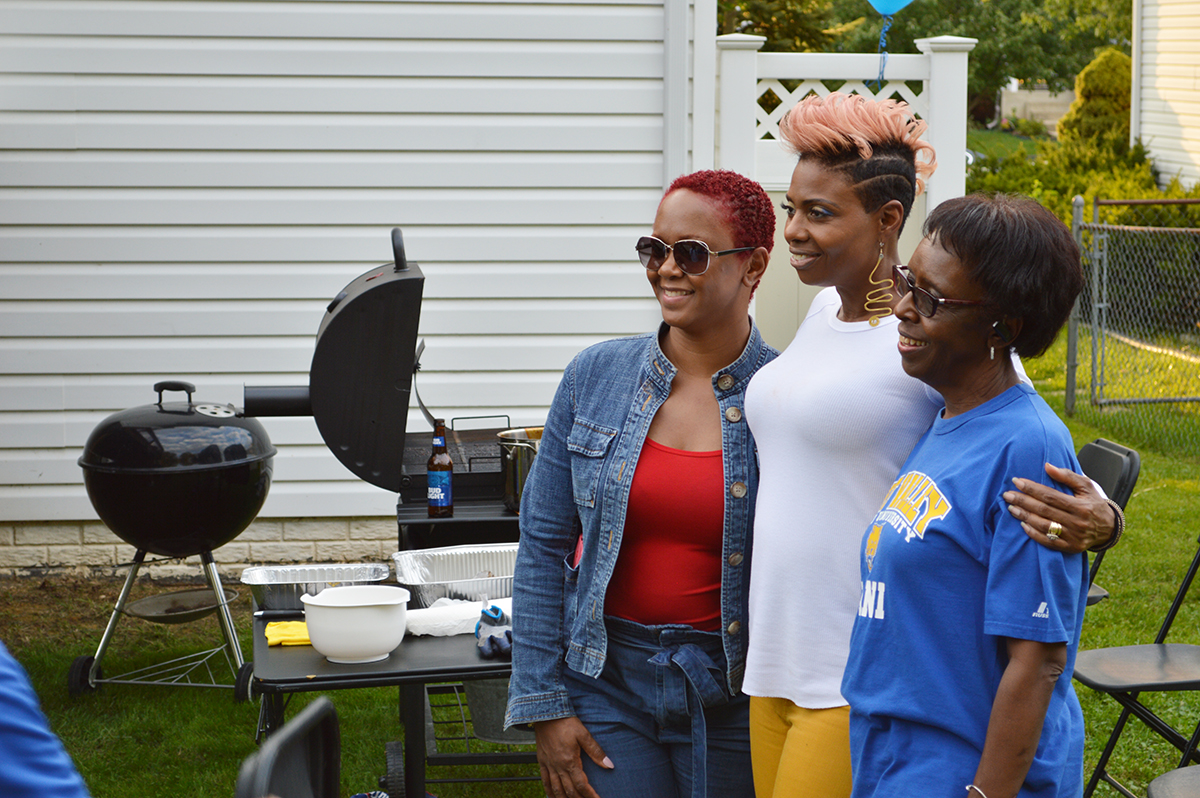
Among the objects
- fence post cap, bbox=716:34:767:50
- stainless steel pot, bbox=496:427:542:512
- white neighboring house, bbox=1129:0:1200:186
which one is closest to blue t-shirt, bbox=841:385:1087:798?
stainless steel pot, bbox=496:427:542:512

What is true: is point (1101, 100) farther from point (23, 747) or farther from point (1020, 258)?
point (23, 747)

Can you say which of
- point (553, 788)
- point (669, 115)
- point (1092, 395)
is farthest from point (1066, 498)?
point (1092, 395)

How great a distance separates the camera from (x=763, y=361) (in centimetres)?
229

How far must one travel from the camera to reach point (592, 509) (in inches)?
85.4

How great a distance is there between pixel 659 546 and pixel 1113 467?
7.51ft

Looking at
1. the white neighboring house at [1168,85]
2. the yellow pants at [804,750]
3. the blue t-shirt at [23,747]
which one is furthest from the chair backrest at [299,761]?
the white neighboring house at [1168,85]

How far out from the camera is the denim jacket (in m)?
2.13

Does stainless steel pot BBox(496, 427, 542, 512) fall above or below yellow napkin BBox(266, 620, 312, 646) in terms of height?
above

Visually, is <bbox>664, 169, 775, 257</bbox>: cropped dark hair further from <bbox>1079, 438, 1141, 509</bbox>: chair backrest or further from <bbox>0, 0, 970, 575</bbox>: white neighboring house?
<bbox>0, 0, 970, 575</bbox>: white neighboring house

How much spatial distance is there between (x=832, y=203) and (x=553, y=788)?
1.28 meters

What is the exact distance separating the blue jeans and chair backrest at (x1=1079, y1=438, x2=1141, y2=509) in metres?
1.94

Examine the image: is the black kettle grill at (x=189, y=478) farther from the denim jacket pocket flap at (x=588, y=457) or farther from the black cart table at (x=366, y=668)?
the denim jacket pocket flap at (x=588, y=457)

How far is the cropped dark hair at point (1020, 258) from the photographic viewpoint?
5.39ft

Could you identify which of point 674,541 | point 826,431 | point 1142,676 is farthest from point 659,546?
point 1142,676
